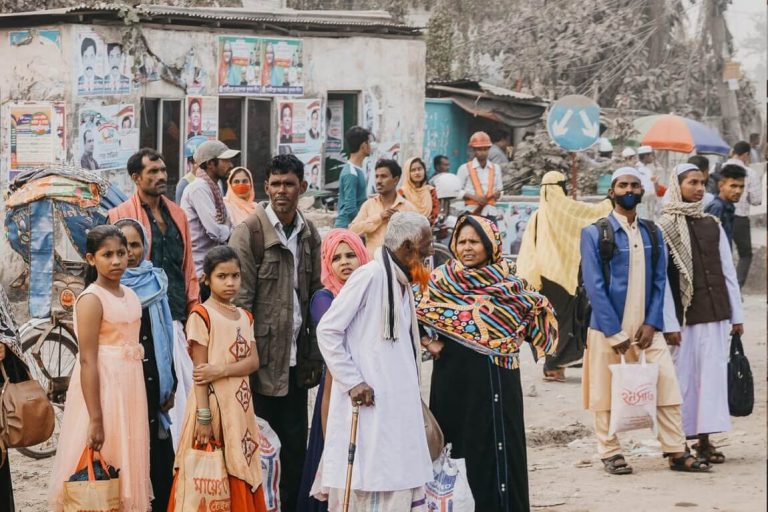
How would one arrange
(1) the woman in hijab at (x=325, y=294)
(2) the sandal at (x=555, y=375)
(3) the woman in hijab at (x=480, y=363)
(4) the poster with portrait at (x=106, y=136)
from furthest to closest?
(4) the poster with portrait at (x=106, y=136)
(2) the sandal at (x=555, y=375)
(3) the woman in hijab at (x=480, y=363)
(1) the woman in hijab at (x=325, y=294)

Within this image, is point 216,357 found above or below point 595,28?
below

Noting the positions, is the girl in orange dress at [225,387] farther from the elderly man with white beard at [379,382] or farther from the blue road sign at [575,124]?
the blue road sign at [575,124]

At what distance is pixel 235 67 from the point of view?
56.2ft

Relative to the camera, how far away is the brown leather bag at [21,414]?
4938 millimetres

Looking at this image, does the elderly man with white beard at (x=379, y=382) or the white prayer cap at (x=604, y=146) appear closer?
the elderly man with white beard at (x=379, y=382)

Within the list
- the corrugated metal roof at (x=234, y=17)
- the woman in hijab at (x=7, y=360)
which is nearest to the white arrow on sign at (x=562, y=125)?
the corrugated metal roof at (x=234, y=17)

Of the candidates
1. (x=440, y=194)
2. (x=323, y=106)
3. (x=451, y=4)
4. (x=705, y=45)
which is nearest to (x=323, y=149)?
(x=323, y=106)

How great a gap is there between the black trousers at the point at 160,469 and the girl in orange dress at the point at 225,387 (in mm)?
408

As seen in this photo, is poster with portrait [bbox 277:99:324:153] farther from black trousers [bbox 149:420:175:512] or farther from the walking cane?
the walking cane

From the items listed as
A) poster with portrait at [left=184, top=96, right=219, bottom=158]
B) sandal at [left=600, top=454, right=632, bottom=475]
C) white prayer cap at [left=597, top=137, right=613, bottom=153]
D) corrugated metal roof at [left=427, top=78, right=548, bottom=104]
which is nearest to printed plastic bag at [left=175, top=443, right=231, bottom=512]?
sandal at [left=600, top=454, right=632, bottom=475]

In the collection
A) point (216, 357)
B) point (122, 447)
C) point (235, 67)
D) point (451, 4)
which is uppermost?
point (451, 4)

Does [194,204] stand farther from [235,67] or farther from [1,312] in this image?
[235,67]

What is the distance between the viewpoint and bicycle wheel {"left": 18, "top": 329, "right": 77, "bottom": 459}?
26.9ft

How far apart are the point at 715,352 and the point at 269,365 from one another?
11.4 ft
